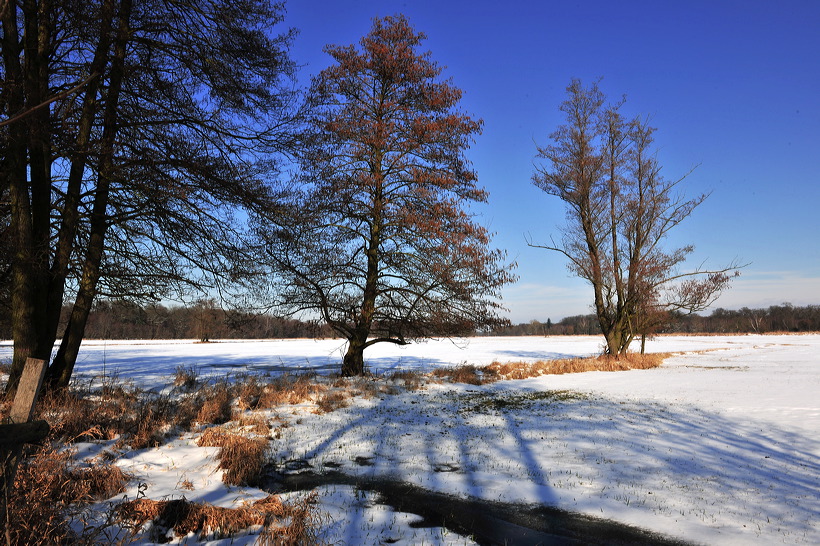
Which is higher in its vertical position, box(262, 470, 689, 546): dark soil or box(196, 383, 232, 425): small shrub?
box(196, 383, 232, 425): small shrub

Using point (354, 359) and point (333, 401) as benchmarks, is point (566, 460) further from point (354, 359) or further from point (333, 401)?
point (354, 359)

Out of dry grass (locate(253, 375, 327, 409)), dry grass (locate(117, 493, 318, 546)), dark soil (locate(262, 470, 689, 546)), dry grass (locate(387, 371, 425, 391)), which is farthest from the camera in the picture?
dry grass (locate(387, 371, 425, 391))

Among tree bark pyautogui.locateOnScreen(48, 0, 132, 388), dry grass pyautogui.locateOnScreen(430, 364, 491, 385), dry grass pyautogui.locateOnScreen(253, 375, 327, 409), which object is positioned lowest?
dry grass pyautogui.locateOnScreen(430, 364, 491, 385)

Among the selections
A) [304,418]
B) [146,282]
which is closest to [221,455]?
[304,418]

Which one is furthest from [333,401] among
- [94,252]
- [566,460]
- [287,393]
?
[94,252]

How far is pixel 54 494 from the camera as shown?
430 cm

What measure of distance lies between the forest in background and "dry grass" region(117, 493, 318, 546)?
6278mm

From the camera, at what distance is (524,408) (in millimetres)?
10656

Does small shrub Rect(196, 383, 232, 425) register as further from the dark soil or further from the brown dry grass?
the dark soil

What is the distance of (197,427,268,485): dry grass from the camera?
559 centimetres

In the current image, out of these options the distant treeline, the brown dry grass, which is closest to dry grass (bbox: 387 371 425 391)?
the brown dry grass

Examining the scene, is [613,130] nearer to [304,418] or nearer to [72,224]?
[304,418]

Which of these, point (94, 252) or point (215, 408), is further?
point (94, 252)

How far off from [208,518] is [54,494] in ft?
4.74
